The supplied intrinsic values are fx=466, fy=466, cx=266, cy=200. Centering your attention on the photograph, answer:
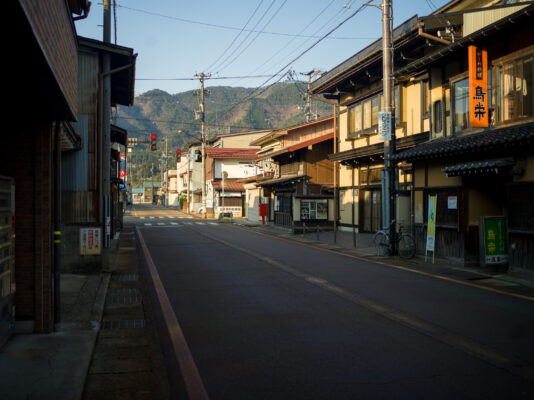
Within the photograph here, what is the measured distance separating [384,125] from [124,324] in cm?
1204

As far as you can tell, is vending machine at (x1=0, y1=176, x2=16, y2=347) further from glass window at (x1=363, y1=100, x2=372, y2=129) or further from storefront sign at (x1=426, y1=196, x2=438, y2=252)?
glass window at (x1=363, y1=100, x2=372, y2=129)

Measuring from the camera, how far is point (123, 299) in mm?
9453

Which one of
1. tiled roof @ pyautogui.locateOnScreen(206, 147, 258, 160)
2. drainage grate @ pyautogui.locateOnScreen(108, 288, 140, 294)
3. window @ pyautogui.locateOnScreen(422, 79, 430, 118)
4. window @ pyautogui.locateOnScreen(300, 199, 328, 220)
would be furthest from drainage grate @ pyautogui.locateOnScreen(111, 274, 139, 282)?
tiled roof @ pyautogui.locateOnScreen(206, 147, 258, 160)

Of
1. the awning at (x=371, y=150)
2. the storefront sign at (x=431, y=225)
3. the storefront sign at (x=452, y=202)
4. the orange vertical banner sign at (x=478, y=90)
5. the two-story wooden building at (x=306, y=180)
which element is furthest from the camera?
the two-story wooden building at (x=306, y=180)

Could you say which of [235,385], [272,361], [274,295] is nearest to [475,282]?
[274,295]

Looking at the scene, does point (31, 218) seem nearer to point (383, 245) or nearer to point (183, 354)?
point (183, 354)

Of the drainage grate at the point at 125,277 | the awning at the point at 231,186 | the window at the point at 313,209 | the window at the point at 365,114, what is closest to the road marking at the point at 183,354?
the drainage grate at the point at 125,277

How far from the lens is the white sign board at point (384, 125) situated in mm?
16422

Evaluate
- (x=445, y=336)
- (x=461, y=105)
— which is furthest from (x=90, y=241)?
(x=461, y=105)

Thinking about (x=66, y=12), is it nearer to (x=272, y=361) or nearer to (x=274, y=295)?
(x=272, y=361)

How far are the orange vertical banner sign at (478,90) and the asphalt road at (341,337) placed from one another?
509 centimetres

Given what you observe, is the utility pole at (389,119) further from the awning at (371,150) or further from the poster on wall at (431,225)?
the awning at (371,150)

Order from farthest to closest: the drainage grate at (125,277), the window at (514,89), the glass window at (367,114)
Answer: the glass window at (367,114) → the window at (514,89) → the drainage grate at (125,277)

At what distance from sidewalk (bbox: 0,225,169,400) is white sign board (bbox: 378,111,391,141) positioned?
10.7 meters
